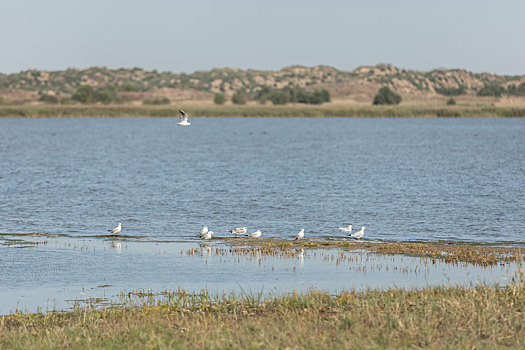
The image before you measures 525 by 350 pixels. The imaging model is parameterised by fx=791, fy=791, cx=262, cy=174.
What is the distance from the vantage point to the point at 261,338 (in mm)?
11805

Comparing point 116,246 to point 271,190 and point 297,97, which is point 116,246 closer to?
point 271,190

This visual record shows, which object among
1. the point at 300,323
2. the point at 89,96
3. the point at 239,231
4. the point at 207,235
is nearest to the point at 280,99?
the point at 89,96

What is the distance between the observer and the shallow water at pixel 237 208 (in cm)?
1875

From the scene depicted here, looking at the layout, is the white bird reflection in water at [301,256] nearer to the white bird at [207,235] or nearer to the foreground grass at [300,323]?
the white bird at [207,235]

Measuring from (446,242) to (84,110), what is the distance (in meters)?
132

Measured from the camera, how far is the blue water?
28.9 m

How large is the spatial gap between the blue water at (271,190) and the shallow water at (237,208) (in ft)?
0.30

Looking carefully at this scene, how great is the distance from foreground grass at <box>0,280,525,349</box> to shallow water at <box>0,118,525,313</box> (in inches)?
93.9

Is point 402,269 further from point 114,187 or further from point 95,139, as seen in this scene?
point 95,139

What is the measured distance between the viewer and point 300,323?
1291 centimetres

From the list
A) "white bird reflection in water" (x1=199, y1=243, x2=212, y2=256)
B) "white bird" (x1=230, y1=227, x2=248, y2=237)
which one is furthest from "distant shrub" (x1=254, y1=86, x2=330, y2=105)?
"white bird reflection in water" (x1=199, y1=243, x2=212, y2=256)

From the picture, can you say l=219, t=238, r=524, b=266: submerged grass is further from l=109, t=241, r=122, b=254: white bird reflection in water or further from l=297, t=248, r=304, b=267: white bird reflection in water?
l=109, t=241, r=122, b=254: white bird reflection in water

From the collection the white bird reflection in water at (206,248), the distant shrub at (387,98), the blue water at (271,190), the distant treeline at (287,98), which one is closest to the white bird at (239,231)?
the white bird reflection in water at (206,248)

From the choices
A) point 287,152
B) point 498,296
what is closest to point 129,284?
point 498,296
